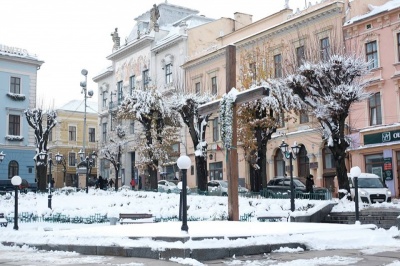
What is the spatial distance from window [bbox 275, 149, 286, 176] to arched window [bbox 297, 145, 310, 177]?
148cm

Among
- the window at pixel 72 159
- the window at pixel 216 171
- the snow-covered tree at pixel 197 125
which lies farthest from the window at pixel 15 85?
the window at pixel 72 159

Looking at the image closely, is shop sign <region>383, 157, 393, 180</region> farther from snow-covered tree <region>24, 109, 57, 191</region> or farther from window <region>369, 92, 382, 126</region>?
snow-covered tree <region>24, 109, 57, 191</region>

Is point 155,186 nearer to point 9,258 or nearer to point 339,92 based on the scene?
point 339,92

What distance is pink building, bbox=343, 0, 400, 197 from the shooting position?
31578 millimetres

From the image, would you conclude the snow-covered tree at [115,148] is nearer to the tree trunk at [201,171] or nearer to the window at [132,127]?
the window at [132,127]

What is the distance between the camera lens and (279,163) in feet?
128

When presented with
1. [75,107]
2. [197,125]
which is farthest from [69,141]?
[197,125]

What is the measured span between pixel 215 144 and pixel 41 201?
1655 cm

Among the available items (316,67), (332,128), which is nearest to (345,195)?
(332,128)

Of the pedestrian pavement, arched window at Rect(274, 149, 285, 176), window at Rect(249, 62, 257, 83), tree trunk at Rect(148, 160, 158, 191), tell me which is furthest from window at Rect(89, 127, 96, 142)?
the pedestrian pavement

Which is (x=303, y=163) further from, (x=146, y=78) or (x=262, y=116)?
(x=146, y=78)

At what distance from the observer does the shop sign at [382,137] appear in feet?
103

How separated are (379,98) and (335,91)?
9.97m

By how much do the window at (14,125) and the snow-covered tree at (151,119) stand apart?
15.2m
